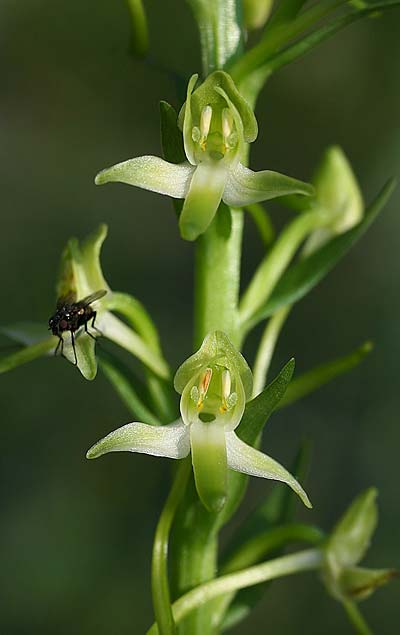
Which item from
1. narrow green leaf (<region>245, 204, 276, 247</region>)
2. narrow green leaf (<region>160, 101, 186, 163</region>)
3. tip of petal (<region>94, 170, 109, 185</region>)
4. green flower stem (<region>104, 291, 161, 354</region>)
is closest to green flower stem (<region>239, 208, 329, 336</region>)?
narrow green leaf (<region>245, 204, 276, 247</region>)

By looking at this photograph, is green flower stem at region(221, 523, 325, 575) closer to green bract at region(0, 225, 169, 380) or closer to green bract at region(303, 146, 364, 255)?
green bract at region(0, 225, 169, 380)

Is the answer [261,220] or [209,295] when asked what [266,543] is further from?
[261,220]

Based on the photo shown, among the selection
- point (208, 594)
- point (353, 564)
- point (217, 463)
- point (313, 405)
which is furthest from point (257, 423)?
point (313, 405)

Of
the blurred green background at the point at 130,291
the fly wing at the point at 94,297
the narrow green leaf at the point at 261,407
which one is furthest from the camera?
the blurred green background at the point at 130,291

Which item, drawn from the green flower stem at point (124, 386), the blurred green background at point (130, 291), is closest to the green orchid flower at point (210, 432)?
the green flower stem at point (124, 386)

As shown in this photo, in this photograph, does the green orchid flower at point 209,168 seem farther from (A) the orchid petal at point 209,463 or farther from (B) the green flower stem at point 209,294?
(A) the orchid petal at point 209,463

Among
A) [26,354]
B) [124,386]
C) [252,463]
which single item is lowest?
[252,463]

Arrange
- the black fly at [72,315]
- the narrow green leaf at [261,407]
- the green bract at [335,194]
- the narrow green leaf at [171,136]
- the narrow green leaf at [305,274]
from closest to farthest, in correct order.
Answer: the narrow green leaf at [261,407], the narrow green leaf at [171,136], the black fly at [72,315], the narrow green leaf at [305,274], the green bract at [335,194]

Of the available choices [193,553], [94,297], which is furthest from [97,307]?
[193,553]
